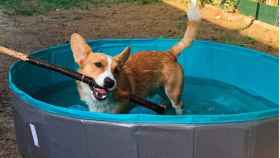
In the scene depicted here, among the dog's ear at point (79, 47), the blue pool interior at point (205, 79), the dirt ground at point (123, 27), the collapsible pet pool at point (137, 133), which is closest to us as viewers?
the collapsible pet pool at point (137, 133)

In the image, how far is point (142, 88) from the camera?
474 cm

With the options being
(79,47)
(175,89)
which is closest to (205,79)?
(175,89)

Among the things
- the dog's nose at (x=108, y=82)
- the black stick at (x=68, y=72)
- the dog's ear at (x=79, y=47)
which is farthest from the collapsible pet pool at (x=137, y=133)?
the dog's ear at (x=79, y=47)

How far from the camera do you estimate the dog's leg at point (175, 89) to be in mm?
4852

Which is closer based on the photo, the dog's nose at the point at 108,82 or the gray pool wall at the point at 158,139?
the gray pool wall at the point at 158,139

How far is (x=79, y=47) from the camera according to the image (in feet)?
13.9

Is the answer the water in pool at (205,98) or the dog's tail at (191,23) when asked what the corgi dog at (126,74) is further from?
the water in pool at (205,98)

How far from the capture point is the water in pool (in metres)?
5.39

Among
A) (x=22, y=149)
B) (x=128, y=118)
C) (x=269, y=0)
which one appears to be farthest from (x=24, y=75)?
(x=269, y=0)

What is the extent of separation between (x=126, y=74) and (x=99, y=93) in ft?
1.79

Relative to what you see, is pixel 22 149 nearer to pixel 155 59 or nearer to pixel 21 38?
pixel 155 59

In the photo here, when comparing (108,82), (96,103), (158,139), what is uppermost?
(108,82)

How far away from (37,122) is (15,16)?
20.7 feet

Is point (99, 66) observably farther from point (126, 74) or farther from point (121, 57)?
point (126, 74)
